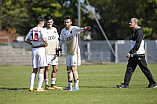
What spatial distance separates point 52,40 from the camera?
13.7 meters

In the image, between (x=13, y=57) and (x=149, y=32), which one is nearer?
(x=13, y=57)

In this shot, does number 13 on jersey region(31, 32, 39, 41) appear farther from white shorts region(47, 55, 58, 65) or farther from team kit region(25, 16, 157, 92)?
white shorts region(47, 55, 58, 65)

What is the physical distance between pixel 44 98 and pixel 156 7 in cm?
3884

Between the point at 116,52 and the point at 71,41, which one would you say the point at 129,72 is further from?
the point at 116,52

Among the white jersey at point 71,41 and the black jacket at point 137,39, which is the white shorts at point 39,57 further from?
the black jacket at point 137,39

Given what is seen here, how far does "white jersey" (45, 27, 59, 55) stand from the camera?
13500 mm

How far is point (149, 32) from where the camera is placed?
49688 millimetres

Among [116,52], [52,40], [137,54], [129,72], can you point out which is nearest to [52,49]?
[52,40]

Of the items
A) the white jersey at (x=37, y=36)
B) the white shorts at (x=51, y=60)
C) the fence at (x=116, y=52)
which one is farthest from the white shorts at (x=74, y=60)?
the fence at (x=116, y=52)

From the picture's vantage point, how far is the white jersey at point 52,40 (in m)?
13.5

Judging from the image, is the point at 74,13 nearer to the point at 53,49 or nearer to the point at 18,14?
the point at 18,14

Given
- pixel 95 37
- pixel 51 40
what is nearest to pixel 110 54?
pixel 95 37

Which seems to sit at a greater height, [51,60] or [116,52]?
[51,60]

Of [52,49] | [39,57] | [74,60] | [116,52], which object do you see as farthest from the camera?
[116,52]
